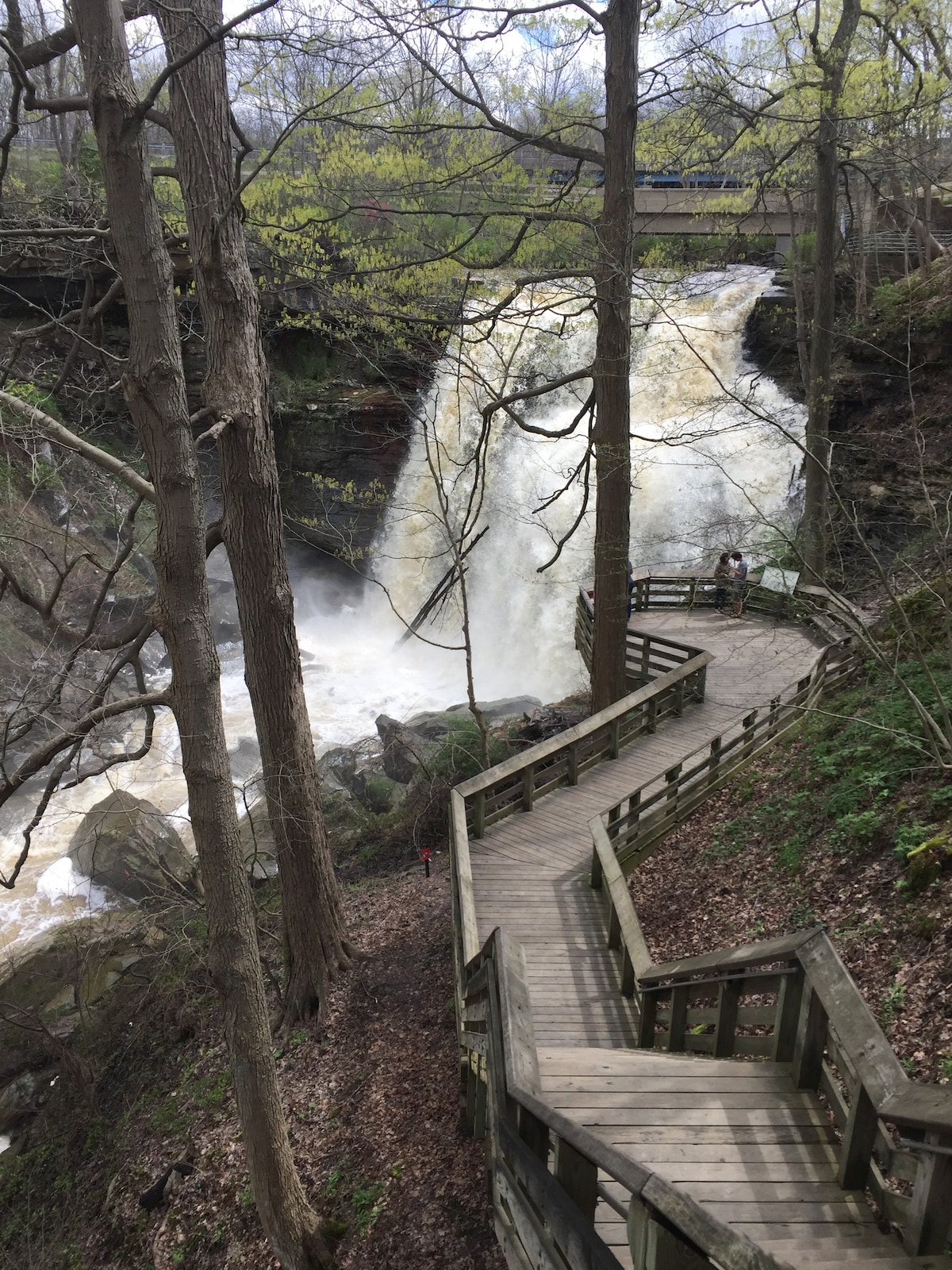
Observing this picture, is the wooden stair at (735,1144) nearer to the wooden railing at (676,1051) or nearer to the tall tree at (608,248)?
the wooden railing at (676,1051)

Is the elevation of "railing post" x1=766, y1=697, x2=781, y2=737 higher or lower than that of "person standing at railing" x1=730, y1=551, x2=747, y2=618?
lower

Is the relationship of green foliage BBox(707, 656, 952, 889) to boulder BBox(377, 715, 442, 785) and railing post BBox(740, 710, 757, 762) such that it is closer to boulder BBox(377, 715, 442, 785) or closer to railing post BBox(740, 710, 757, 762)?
railing post BBox(740, 710, 757, 762)

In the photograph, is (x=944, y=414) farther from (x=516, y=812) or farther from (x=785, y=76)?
(x=516, y=812)

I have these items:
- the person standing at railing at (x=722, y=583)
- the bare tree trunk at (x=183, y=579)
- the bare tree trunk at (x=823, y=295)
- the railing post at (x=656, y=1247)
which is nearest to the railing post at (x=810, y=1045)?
the railing post at (x=656, y=1247)

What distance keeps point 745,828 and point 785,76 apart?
1268 centimetres

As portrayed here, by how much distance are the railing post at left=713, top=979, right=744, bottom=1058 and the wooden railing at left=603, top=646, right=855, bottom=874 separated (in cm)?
346

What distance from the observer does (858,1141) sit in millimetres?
3002

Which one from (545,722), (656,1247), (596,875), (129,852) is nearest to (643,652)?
(545,722)

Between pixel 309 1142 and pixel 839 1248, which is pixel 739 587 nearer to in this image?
pixel 309 1142

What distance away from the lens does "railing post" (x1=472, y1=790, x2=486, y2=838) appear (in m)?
8.91

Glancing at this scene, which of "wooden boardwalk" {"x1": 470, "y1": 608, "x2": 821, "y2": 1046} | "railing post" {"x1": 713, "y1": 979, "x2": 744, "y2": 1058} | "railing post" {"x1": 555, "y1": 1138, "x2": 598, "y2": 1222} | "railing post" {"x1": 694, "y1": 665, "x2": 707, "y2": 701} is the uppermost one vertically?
"railing post" {"x1": 555, "y1": 1138, "x2": 598, "y2": 1222}

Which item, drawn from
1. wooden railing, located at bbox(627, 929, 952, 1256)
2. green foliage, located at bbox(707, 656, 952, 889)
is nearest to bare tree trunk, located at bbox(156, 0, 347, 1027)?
wooden railing, located at bbox(627, 929, 952, 1256)

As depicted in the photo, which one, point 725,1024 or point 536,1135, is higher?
point 536,1135

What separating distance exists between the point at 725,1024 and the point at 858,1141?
1527mm
